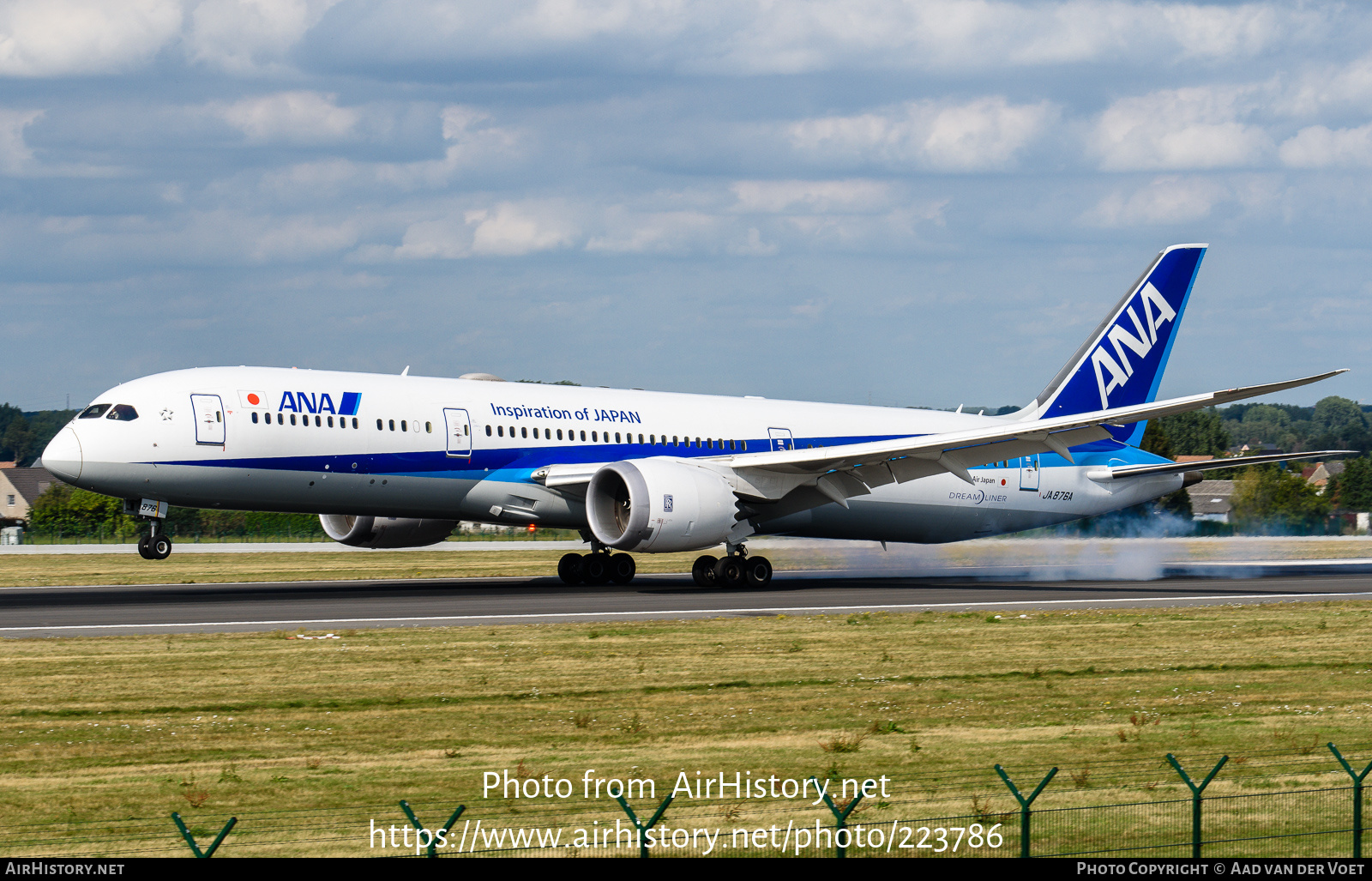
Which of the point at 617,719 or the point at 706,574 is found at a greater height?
the point at 706,574

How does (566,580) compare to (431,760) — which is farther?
(566,580)

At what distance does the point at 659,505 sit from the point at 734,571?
3.85 meters

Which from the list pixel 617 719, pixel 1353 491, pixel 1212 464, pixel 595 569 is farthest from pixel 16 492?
pixel 617 719

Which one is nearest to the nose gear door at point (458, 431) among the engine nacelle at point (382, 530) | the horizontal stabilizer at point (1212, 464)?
the engine nacelle at point (382, 530)

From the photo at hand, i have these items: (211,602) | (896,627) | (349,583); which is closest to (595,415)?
(349,583)

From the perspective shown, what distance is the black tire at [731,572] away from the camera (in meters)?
33.7

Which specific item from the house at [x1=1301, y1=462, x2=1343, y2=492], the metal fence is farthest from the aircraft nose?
the house at [x1=1301, y1=462, x2=1343, y2=492]

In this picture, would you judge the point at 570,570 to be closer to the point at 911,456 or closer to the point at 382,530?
the point at 382,530

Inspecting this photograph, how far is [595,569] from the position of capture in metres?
35.5

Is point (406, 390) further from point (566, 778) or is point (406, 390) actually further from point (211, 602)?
point (566, 778)

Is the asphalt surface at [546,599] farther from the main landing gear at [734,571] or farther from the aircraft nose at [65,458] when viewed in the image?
the aircraft nose at [65,458]

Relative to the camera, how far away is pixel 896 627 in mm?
24656

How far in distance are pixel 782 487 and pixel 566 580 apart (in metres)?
5.86

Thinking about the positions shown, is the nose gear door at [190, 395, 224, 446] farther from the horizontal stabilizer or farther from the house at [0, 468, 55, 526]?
the house at [0, 468, 55, 526]
